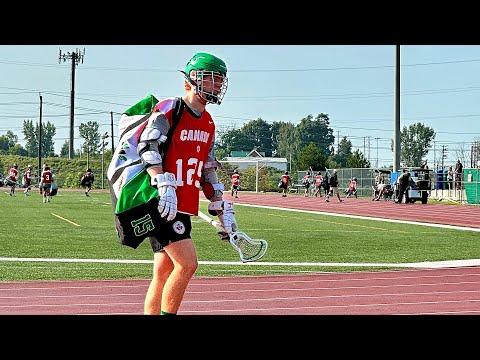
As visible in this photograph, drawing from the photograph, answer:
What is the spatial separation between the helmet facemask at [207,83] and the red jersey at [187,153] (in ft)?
0.39

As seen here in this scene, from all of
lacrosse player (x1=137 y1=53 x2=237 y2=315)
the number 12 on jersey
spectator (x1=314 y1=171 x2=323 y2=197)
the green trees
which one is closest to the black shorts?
lacrosse player (x1=137 y1=53 x2=237 y2=315)

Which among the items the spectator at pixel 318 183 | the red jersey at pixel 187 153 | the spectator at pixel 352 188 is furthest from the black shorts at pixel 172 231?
the spectator at pixel 318 183

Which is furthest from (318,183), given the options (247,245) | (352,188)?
(247,245)

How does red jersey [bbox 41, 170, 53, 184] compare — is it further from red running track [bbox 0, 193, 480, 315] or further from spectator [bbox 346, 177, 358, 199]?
red running track [bbox 0, 193, 480, 315]

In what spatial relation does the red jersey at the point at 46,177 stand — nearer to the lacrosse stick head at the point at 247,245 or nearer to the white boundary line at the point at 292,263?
the white boundary line at the point at 292,263

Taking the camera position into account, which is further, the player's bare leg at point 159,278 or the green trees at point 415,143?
the green trees at point 415,143

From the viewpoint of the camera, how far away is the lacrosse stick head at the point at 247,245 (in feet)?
19.2

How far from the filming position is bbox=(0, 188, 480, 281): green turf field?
11.5 m

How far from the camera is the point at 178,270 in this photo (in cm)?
527

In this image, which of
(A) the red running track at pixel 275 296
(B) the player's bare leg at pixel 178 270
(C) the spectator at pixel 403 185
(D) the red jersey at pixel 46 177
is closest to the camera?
(B) the player's bare leg at pixel 178 270

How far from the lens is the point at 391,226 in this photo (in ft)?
69.8

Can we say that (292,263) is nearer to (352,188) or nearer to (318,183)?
(352,188)
